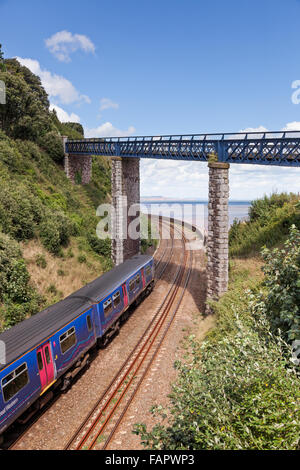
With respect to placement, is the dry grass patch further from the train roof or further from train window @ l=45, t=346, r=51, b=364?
train window @ l=45, t=346, r=51, b=364

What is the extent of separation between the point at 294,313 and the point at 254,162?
1180cm

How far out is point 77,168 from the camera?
43094 mm

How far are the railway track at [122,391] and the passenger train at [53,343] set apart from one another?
1749 mm

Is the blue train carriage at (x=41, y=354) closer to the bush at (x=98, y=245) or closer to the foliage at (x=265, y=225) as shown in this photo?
the foliage at (x=265, y=225)

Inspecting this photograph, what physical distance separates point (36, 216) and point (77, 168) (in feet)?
66.8

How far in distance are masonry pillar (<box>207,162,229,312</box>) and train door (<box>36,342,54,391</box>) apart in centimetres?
1123

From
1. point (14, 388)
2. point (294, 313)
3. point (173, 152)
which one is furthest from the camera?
point (173, 152)

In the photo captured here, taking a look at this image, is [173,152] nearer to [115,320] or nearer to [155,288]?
[155,288]

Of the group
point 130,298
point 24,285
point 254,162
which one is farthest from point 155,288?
point 254,162

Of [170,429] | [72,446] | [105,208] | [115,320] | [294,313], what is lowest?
[72,446]

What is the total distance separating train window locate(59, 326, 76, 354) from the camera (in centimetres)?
1197

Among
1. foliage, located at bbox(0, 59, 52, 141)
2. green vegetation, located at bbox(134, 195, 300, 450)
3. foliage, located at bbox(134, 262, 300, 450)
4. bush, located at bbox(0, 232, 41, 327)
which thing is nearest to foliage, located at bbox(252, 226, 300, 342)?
green vegetation, located at bbox(134, 195, 300, 450)

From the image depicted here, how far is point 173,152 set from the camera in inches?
903

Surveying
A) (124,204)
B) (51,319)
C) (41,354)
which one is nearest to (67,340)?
(51,319)
